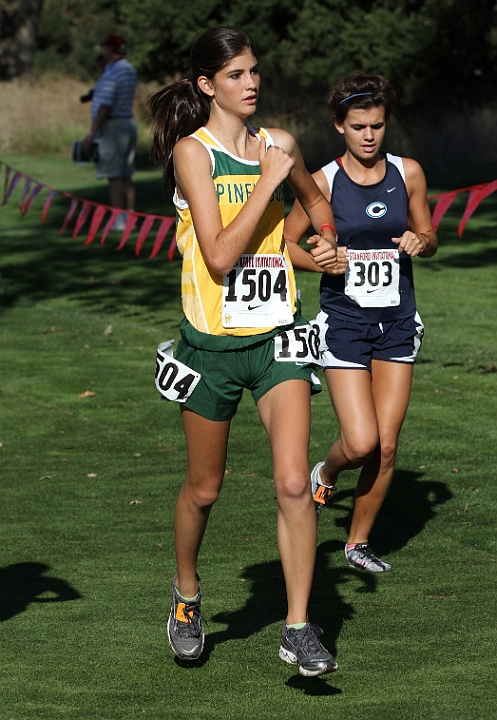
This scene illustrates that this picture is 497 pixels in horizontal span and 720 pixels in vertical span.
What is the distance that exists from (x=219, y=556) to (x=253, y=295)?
2.09 meters

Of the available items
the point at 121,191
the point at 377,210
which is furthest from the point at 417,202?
the point at 121,191

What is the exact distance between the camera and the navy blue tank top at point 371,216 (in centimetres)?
569

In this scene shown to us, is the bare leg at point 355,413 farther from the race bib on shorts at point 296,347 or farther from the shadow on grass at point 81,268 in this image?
the shadow on grass at point 81,268

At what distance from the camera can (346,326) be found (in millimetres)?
5703

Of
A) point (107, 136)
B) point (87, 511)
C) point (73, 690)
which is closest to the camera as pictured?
point (73, 690)

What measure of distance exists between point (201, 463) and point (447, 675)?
3.66ft

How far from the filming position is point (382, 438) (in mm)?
5734

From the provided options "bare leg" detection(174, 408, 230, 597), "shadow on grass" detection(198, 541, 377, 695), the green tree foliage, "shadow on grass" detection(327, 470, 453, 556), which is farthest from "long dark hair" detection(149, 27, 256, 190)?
the green tree foliage

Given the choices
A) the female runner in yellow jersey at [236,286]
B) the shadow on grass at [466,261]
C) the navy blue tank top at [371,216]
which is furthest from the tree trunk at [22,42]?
the female runner in yellow jersey at [236,286]

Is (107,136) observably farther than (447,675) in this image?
Yes

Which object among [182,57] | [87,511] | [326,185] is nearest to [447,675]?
[326,185]

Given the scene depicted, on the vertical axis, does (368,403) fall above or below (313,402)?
above

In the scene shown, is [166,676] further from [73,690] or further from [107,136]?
[107,136]

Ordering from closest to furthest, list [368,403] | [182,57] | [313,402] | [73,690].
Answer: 1. [73,690]
2. [368,403]
3. [313,402]
4. [182,57]
